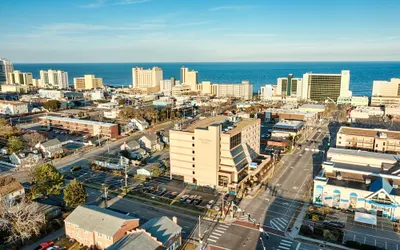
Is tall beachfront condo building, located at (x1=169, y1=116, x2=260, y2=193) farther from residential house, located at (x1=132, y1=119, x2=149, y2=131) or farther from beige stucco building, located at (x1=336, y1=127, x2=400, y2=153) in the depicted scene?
residential house, located at (x1=132, y1=119, x2=149, y2=131)

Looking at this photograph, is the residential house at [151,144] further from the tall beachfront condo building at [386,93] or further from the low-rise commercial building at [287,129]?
the tall beachfront condo building at [386,93]

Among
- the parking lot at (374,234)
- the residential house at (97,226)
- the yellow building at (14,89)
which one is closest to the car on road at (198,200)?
the residential house at (97,226)

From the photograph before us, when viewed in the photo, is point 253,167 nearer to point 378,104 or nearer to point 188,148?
point 188,148

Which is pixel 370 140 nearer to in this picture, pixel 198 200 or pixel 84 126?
pixel 198 200

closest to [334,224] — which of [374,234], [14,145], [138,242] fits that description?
[374,234]

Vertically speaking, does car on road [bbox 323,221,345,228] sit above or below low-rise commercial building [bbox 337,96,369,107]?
below

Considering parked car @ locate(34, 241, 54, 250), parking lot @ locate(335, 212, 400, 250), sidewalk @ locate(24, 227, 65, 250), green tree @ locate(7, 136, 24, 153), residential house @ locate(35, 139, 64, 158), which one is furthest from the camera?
residential house @ locate(35, 139, 64, 158)

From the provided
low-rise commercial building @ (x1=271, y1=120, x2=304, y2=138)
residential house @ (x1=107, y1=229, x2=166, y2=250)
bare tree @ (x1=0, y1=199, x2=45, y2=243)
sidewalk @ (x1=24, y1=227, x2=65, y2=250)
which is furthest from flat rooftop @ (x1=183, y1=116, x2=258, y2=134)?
bare tree @ (x1=0, y1=199, x2=45, y2=243)
